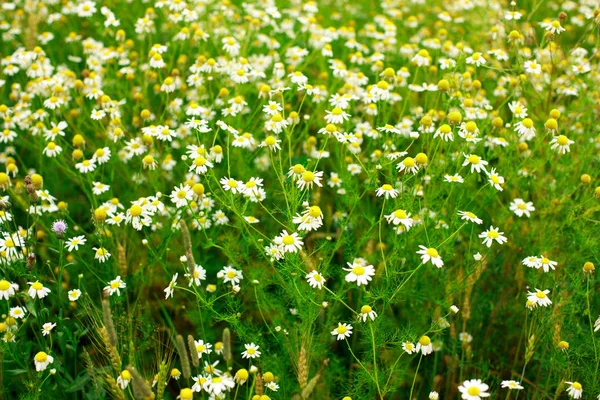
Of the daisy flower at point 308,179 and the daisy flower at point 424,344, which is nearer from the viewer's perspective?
the daisy flower at point 424,344

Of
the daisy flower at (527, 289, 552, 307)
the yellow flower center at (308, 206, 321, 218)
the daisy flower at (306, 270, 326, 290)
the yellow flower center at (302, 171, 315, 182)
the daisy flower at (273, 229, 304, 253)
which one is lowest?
the daisy flower at (527, 289, 552, 307)

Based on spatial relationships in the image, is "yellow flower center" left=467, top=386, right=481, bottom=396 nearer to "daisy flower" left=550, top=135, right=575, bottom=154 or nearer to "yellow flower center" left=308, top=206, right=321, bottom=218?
"yellow flower center" left=308, top=206, right=321, bottom=218

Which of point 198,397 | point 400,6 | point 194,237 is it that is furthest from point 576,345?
point 400,6

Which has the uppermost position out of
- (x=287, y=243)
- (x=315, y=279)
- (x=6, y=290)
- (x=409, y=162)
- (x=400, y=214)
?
(x=409, y=162)

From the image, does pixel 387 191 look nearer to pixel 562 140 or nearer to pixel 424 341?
pixel 424 341

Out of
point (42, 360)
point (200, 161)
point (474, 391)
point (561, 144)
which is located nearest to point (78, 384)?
point (42, 360)

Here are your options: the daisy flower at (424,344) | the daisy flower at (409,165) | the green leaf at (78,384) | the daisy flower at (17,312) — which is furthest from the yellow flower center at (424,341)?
the daisy flower at (17,312)

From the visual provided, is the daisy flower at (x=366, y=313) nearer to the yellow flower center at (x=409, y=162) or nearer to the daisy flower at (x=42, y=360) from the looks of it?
the yellow flower center at (x=409, y=162)

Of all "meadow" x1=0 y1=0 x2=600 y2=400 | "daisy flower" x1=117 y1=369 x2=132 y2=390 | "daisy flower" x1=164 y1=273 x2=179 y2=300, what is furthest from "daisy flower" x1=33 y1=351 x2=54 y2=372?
"daisy flower" x1=164 y1=273 x2=179 y2=300

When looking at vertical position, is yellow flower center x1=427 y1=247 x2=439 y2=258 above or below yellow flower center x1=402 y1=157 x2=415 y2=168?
below
